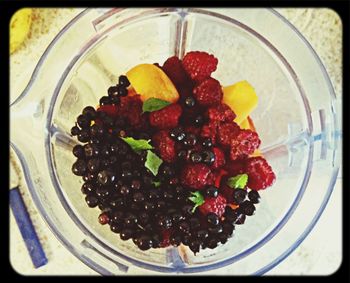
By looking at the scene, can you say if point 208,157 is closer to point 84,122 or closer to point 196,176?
point 196,176

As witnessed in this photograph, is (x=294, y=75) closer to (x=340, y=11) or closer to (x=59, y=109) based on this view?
(x=340, y=11)

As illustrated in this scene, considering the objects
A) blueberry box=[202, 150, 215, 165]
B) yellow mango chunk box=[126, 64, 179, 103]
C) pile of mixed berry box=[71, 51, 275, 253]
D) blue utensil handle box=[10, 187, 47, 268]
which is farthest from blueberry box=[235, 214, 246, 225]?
blue utensil handle box=[10, 187, 47, 268]

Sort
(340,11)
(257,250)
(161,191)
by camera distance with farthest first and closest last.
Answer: (340,11) < (257,250) < (161,191)

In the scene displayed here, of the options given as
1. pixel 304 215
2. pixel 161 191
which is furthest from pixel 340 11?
pixel 161 191

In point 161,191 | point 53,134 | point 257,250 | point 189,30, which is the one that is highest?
point 189,30

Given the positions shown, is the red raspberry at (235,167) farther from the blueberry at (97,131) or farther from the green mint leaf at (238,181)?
the blueberry at (97,131)

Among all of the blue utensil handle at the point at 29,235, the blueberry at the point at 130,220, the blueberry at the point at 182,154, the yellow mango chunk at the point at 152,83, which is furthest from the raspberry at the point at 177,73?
the blue utensil handle at the point at 29,235

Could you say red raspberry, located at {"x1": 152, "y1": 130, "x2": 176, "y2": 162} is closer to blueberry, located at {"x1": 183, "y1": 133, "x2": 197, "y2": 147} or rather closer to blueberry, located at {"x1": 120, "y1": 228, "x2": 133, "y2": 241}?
blueberry, located at {"x1": 183, "y1": 133, "x2": 197, "y2": 147}
